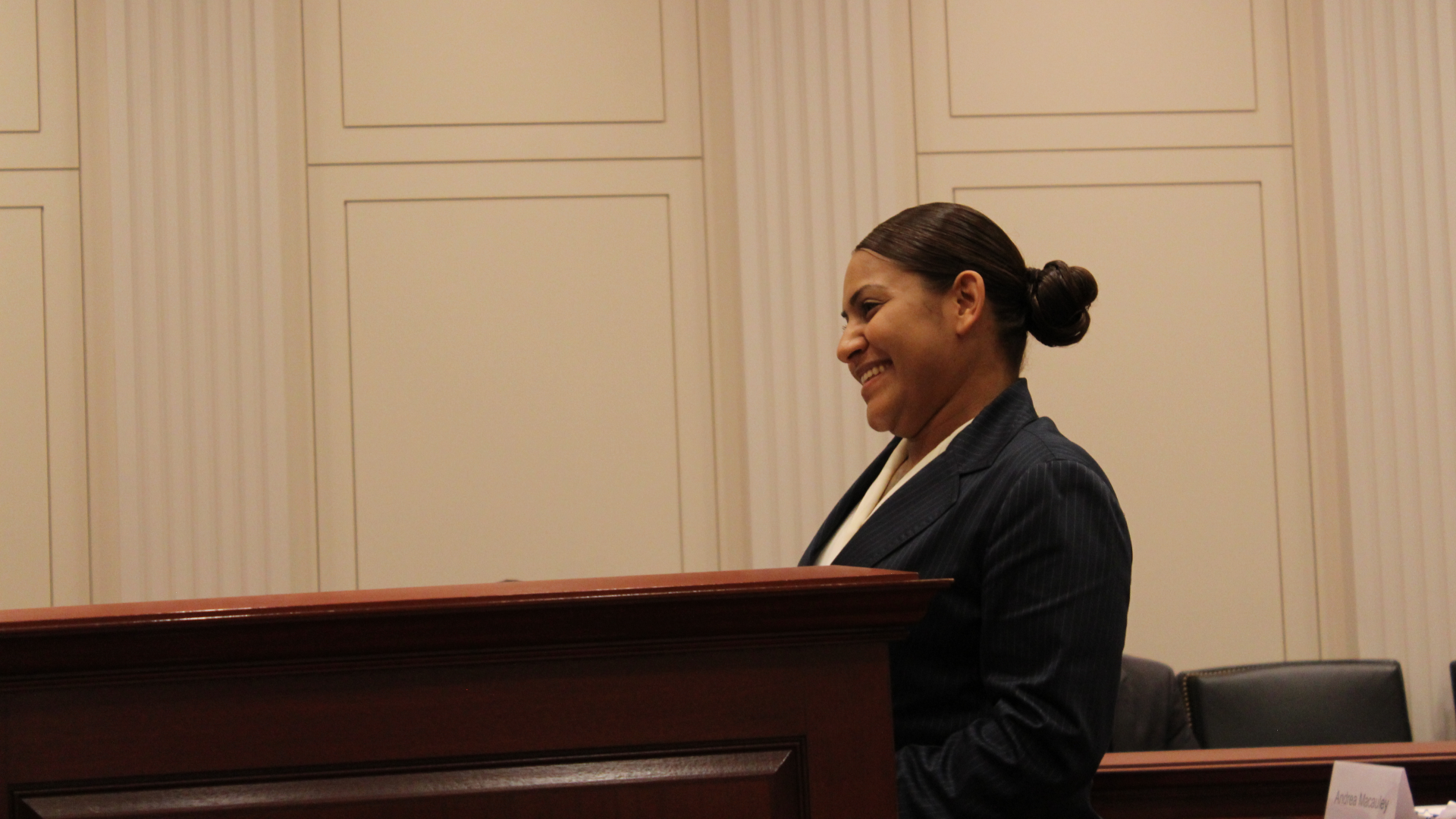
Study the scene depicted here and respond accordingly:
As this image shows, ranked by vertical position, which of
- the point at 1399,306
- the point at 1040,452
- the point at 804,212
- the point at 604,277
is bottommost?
the point at 1040,452

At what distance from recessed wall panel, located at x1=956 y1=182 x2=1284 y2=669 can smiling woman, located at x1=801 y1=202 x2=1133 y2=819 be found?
2.58 m

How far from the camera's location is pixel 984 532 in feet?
4.68

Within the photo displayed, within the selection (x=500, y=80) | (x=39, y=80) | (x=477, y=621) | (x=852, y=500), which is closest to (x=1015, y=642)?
(x=852, y=500)

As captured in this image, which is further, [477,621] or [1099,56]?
[1099,56]

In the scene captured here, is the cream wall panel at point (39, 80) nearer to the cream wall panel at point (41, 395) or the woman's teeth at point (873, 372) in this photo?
the cream wall panel at point (41, 395)

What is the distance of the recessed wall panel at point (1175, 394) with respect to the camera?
4215 millimetres

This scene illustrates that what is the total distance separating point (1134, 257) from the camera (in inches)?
168

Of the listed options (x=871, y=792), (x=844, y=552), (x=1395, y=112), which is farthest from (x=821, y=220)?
(x=871, y=792)

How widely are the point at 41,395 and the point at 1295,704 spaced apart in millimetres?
3858

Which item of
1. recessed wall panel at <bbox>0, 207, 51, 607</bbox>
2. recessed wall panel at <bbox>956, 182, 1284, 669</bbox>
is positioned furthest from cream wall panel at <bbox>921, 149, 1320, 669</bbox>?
recessed wall panel at <bbox>0, 207, 51, 607</bbox>

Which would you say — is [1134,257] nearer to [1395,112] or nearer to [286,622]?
[1395,112]

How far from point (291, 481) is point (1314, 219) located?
3470 mm

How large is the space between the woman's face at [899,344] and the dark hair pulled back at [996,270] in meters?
0.02

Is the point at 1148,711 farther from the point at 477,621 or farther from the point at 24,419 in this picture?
the point at 24,419
